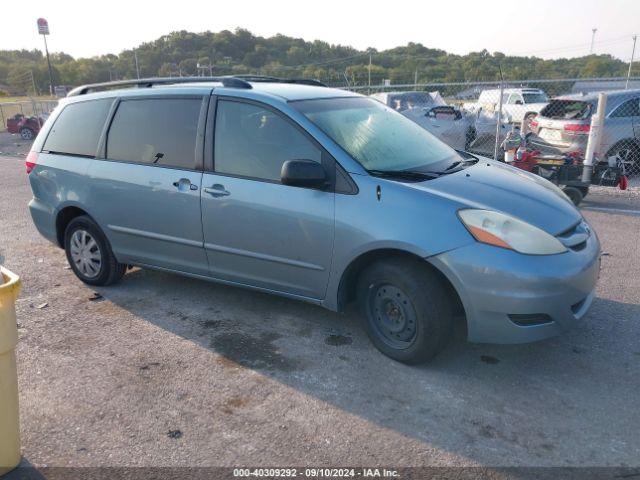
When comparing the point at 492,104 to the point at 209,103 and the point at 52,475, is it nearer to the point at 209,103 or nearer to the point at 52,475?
the point at 209,103

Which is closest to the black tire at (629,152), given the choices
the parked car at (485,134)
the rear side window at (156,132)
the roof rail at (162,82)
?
the parked car at (485,134)

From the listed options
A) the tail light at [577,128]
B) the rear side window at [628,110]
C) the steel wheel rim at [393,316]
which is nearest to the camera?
the steel wheel rim at [393,316]

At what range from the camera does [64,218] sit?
16.7 feet

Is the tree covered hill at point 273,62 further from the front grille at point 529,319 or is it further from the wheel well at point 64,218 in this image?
the front grille at point 529,319

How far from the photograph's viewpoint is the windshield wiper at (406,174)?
3.57m

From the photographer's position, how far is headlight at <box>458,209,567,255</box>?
10.4 ft

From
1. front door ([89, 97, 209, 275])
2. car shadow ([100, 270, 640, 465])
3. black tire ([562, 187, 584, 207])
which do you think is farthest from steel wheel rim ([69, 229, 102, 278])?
black tire ([562, 187, 584, 207])

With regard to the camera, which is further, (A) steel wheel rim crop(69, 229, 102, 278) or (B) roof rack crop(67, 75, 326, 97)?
(A) steel wheel rim crop(69, 229, 102, 278)

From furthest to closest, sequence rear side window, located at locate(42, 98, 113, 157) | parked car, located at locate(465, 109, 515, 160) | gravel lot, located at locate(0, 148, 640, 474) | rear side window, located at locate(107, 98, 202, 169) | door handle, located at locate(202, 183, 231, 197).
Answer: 1. parked car, located at locate(465, 109, 515, 160)
2. rear side window, located at locate(42, 98, 113, 157)
3. rear side window, located at locate(107, 98, 202, 169)
4. door handle, located at locate(202, 183, 231, 197)
5. gravel lot, located at locate(0, 148, 640, 474)

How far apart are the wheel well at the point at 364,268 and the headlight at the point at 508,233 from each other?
0.35 m

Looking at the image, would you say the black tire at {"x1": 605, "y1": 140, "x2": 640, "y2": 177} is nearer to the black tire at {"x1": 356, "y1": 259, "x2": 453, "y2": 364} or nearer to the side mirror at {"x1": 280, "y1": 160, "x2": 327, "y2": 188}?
the black tire at {"x1": 356, "y1": 259, "x2": 453, "y2": 364}

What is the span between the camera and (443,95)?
67.9 feet

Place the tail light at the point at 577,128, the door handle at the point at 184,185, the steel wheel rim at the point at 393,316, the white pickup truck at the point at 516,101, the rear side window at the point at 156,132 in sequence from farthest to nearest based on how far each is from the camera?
the white pickup truck at the point at 516,101 < the tail light at the point at 577,128 < the rear side window at the point at 156,132 < the door handle at the point at 184,185 < the steel wheel rim at the point at 393,316

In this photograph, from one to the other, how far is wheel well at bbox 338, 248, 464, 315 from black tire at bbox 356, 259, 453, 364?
1.2 inches
